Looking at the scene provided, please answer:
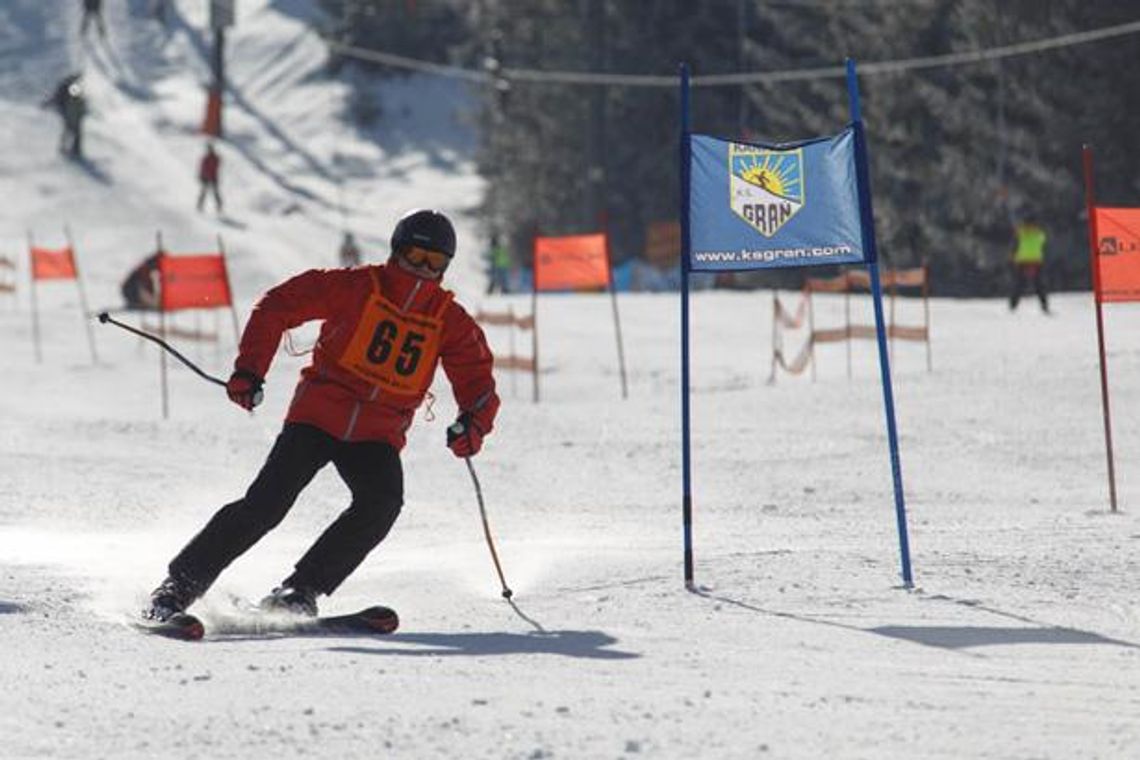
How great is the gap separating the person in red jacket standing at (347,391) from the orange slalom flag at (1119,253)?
5.23 metres

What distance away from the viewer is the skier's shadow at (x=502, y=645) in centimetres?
684

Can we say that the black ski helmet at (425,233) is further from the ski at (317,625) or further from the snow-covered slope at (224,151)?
the snow-covered slope at (224,151)

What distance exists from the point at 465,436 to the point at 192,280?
15.8 meters

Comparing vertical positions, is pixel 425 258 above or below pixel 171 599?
above

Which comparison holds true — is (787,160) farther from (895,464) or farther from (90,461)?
(90,461)

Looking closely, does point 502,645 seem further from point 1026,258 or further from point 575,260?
point 1026,258

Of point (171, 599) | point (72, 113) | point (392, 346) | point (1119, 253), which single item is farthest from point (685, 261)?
point (72, 113)

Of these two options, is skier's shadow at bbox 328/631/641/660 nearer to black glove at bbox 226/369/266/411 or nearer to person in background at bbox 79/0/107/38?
black glove at bbox 226/369/266/411

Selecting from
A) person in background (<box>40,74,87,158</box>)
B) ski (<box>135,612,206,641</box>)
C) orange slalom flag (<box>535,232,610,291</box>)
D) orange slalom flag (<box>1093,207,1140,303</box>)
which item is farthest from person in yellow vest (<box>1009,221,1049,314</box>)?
person in background (<box>40,74,87,158</box>)

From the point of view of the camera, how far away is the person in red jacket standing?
7.72 metres

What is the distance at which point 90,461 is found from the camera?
1633 centimetres

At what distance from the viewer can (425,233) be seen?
25.6 feet

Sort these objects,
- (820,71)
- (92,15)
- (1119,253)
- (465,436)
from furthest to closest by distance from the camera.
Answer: (92,15)
(820,71)
(1119,253)
(465,436)

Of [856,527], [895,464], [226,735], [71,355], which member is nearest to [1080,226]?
[71,355]
